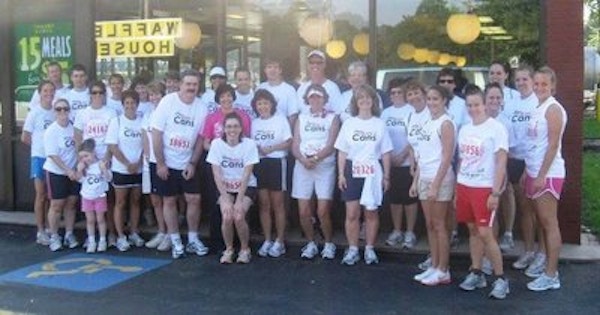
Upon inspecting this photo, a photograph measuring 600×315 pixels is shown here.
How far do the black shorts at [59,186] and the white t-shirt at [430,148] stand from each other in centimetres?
369

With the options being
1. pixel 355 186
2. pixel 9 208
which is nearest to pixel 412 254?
pixel 355 186

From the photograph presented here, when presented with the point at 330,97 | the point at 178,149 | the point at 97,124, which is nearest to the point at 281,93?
the point at 330,97

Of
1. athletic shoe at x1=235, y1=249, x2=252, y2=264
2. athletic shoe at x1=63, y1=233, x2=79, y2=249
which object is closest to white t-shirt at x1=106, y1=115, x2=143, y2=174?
athletic shoe at x1=63, y1=233, x2=79, y2=249

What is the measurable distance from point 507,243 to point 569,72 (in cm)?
175

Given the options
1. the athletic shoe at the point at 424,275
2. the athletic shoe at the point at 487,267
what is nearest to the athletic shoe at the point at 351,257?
the athletic shoe at the point at 424,275

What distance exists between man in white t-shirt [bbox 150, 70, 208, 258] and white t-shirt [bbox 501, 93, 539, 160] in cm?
293

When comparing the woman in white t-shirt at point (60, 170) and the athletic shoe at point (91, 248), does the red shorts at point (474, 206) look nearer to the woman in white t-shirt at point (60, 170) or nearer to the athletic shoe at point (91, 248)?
the athletic shoe at point (91, 248)

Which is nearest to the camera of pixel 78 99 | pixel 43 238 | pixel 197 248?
pixel 197 248

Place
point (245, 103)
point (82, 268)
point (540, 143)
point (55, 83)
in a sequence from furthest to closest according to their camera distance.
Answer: point (55, 83) → point (245, 103) → point (82, 268) → point (540, 143)

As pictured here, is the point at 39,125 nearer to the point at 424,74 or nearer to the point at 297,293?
the point at 297,293

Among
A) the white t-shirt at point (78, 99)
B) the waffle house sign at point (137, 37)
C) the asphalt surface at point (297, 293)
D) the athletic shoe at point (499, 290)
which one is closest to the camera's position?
the asphalt surface at point (297, 293)

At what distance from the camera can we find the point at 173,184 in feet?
23.4

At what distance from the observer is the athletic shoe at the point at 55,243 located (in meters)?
7.57

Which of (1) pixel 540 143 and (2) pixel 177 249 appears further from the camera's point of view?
(2) pixel 177 249
